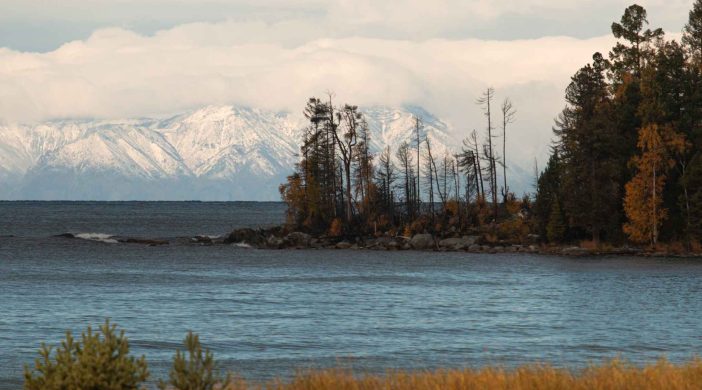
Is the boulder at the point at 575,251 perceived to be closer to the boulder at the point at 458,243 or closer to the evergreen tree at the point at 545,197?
the evergreen tree at the point at 545,197

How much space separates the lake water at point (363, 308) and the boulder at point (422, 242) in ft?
33.9

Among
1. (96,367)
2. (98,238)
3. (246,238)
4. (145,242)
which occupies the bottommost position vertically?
(96,367)

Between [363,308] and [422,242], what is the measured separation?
166 ft

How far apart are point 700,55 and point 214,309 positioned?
63103mm

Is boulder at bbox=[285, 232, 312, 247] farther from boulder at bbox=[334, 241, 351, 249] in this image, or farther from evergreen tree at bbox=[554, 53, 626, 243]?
evergreen tree at bbox=[554, 53, 626, 243]

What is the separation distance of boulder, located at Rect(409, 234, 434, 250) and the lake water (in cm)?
1033

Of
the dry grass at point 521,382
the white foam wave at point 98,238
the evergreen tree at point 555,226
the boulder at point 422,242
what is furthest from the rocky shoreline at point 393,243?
the dry grass at point 521,382

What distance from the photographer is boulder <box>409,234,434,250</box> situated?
9938 centimetres

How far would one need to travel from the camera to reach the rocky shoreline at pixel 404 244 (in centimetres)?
8812

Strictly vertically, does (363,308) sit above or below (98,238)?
below

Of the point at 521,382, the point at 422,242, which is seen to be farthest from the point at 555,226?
the point at 521,382

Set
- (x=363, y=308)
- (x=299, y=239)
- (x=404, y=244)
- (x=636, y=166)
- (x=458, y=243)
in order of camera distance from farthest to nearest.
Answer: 1. (x=299, y=239)
2. (x=404, y=244)
3. (x=458, y=243)
4. (x=636, y=166)
5. (x=363, y=308)

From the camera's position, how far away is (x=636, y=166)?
8519 centimetres

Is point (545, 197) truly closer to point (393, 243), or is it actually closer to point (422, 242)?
point (422, 242)
